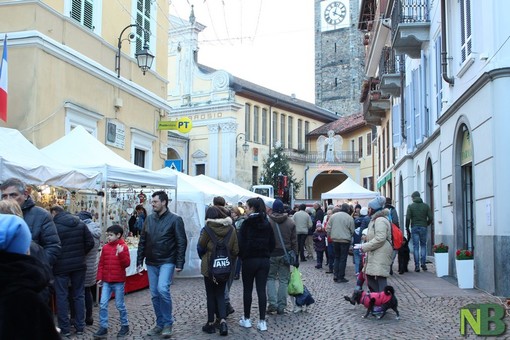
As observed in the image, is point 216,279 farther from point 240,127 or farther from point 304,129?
point 304,129

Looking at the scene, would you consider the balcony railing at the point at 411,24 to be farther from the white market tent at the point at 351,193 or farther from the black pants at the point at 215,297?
the black pants at the point at 215,297

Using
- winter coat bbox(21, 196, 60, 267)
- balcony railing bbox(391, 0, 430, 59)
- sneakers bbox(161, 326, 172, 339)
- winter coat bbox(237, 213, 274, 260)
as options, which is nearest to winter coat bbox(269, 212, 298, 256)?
winter coat bbox(237, 213, 274, 260)

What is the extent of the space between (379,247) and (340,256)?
13.9 feet

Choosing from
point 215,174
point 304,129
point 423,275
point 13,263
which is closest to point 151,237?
point 13,263

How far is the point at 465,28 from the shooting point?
12.0 meters

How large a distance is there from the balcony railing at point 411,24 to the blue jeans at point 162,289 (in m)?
11.8

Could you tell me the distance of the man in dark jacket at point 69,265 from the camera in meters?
7.34

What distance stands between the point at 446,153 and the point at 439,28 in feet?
10.9

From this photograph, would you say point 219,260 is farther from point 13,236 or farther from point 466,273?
point 466,273

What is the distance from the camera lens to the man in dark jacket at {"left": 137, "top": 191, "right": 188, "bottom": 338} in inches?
294

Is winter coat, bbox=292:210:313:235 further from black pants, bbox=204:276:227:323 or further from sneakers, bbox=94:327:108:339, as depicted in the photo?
sneakers, bbox=94:327:108:339

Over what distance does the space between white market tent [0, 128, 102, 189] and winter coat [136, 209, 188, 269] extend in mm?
2349

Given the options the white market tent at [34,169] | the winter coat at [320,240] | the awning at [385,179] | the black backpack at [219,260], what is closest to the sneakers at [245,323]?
the black backpack at [219,260]

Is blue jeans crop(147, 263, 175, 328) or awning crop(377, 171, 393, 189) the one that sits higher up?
awning crop(377, 171, 393, 189)
